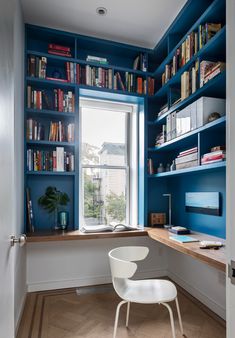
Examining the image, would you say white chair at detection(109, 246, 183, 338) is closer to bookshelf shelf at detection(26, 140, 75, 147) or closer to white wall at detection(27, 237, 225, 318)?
white wall at detection(27, 237, 225, 318)

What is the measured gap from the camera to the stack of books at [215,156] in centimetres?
181

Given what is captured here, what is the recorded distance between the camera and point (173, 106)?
8.33 ft

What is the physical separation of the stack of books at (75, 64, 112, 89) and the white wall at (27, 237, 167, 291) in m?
1.87

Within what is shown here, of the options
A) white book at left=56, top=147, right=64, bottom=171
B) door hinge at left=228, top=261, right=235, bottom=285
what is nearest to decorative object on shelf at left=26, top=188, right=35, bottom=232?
white book at left=56, top=147, right=64, bottom=171

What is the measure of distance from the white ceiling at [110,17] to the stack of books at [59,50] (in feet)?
0.63

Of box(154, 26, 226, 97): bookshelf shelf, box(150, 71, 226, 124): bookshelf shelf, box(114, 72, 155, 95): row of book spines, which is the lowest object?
box(150, 71, 226, 124): bookshelf shelf

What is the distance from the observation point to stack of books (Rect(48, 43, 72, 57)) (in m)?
2.69

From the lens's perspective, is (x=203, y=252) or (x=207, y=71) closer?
(x=203, y=252)

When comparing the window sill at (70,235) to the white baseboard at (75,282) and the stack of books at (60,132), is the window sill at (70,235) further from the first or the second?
the stack of books at (60,132)

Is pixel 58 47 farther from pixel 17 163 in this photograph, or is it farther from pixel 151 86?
pixel 17 163

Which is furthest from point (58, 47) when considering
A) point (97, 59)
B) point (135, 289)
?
point (135, 289)

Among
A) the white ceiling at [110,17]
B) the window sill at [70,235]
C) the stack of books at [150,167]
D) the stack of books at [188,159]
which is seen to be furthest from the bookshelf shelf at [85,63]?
the window sill at [70,235]

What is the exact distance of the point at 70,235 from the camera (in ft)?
7.89

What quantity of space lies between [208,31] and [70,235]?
7.56 ft
